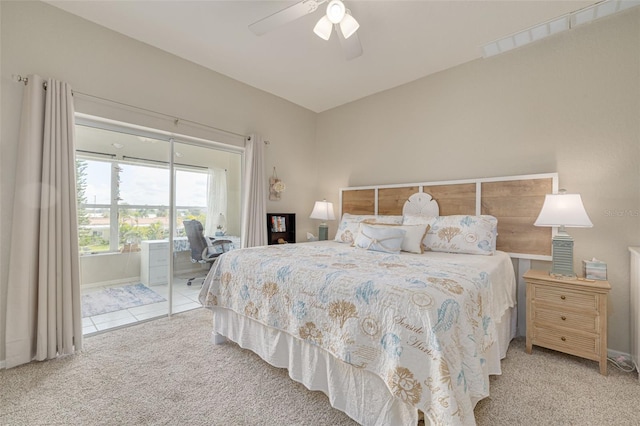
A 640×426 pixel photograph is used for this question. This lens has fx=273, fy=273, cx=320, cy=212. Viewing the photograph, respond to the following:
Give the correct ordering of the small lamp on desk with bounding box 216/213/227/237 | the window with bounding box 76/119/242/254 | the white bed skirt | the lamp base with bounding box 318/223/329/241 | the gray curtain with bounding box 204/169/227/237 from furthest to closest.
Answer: the lamp base with bounding box 318/223/329/241 → the small lamp on desk with bounding box 216/213/227/237 → the gray curtain with bounding box 204/169/227/237 → the window with bounding box 76/119/242/254 → the white bed skirt

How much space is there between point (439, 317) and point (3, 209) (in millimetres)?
3056

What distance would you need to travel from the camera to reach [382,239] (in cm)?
259

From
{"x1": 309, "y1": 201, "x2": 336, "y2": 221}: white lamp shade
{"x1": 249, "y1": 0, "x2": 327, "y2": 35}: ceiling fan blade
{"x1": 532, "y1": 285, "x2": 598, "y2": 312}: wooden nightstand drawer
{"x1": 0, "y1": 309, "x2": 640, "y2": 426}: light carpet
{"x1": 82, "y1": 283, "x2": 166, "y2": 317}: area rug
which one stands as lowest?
{"x1": 0, "y1": 309, "x2": 640, "y2": 426}: light carpet

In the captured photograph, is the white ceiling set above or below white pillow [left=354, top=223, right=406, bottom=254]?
above

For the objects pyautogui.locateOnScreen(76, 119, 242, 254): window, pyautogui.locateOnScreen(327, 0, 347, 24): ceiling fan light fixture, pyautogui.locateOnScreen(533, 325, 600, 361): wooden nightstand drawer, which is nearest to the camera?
pyautogui.locateOnScreen(327, 0, 347, 24): ceiling fan light fixture

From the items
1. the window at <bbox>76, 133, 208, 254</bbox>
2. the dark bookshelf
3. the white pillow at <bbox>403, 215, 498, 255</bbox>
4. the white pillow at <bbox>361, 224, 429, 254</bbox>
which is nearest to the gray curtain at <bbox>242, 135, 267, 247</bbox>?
the dark bookshelf

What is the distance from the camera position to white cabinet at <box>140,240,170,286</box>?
3131 mm

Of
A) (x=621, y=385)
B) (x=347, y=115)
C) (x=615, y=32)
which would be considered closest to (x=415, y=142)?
(x=347, y=115)

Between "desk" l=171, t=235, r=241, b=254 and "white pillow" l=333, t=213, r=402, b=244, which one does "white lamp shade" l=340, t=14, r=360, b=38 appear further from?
"desk" l=171, t=235, r=241, b=254

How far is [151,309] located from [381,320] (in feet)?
9.60

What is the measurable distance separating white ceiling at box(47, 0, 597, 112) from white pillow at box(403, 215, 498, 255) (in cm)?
173

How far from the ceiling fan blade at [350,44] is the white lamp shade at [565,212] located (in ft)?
6.51

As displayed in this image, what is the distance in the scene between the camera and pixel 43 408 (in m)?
1.59

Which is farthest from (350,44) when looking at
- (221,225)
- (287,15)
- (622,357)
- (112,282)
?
(112,282)
